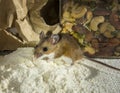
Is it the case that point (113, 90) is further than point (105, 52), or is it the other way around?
point (105, 52)

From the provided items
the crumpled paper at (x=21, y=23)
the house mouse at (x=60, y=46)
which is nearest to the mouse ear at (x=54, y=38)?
the house mouse at (x=60, y=46)

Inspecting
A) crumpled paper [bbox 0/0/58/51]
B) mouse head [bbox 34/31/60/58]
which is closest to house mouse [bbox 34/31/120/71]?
mouse head [bbox 34/31/60/58]

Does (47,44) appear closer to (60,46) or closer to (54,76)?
(60,46)

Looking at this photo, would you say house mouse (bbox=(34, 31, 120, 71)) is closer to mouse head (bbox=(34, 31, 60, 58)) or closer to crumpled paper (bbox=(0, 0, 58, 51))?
mouse head (bbox=(34, 31, 60, 58))

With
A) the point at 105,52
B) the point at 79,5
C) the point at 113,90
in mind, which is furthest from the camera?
the point at 105,52

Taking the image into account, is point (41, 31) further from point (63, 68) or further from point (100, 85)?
point (100, 85)

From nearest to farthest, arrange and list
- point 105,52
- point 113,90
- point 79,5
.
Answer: point 113,90
point 79,5
point 105,52

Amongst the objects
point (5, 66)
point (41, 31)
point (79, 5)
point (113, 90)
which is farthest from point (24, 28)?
point (113, 90)

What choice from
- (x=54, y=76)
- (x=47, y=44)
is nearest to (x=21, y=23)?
→ (x=47, y=44)
